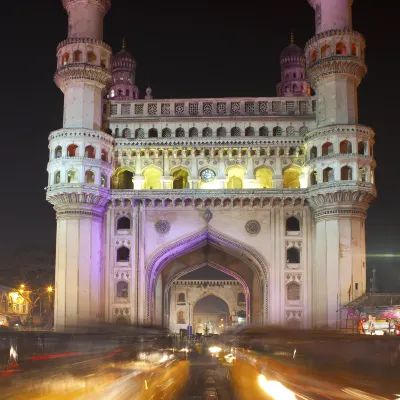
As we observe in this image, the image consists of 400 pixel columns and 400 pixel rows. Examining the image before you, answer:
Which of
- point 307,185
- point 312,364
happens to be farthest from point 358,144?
point 312,364

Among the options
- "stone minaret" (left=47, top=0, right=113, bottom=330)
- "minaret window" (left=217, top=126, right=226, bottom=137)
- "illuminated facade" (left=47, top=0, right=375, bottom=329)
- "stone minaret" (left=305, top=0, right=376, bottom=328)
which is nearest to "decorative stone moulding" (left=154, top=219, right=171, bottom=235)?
"illuminated facade" (left=47, top=0, right=375, bottom=329)

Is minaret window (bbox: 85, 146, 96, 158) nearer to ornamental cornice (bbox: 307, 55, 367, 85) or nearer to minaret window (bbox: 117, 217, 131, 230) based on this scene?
minaret window (bbox: 117, 217, 131, 230)

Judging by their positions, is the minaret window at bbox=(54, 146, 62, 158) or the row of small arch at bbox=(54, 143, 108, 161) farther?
the minaret window at bbox=(54, 146, 62, 158)

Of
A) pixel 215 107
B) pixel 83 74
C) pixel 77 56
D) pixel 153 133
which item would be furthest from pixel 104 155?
pixel 215 107

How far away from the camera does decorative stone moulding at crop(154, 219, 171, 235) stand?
44.6 m

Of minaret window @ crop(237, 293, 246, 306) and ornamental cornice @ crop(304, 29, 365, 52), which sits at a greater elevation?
ornamental cornice @ crop(304, 29, 365, 52)

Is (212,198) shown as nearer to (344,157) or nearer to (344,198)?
(344,198)

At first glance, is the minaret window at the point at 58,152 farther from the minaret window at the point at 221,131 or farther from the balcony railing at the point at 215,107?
the minaret window at the point at 221,131

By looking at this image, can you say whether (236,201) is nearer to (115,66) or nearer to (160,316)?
(160,316)

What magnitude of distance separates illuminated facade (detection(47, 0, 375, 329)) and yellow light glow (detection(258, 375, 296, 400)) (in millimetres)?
22396

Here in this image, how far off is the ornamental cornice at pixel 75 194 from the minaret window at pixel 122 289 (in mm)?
4705

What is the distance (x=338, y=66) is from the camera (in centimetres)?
4334

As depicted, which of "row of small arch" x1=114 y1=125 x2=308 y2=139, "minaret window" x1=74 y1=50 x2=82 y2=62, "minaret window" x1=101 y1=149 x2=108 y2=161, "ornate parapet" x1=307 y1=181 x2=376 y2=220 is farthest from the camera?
"row of small arch" x1=114 y1=125 x2=308 y2=139

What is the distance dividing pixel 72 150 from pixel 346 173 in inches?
603
